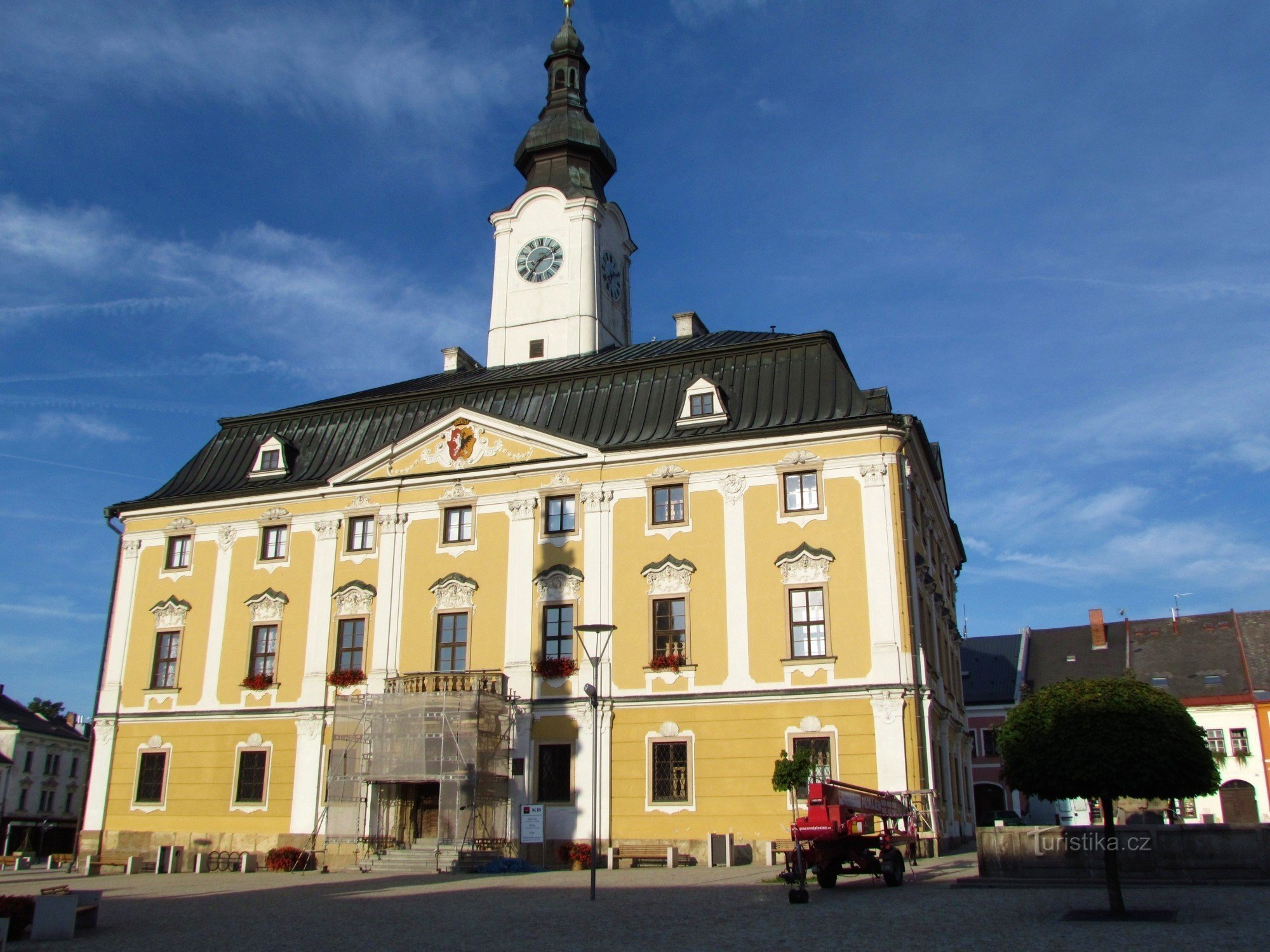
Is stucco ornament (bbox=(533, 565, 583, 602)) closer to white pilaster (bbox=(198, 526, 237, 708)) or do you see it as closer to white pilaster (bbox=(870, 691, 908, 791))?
white pilaster (bbox=(870, 691, 908, 791))

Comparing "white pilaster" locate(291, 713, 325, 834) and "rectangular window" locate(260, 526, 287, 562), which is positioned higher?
"rectangular window" locate(260, 526, 287, 562)

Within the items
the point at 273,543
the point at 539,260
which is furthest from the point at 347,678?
the point at 539,260

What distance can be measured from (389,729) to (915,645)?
13.9m

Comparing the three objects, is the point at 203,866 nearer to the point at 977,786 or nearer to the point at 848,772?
the point at 848,772

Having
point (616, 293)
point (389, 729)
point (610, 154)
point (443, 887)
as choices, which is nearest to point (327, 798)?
point (389, 729)

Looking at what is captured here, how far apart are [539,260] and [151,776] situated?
76.5 feet

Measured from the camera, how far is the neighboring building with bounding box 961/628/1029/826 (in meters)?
60.3

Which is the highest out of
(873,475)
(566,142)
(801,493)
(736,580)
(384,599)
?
(566,142)

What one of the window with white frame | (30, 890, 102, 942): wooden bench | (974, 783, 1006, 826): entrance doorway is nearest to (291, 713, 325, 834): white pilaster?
the window with white frame

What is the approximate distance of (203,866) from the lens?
101ft

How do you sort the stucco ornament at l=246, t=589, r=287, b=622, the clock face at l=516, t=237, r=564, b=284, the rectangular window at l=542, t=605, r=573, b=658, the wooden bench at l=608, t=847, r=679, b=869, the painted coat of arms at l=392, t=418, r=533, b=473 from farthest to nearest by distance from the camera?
1. the clock face at l=516, t=237, r=564, b=284
2. the stucco ornament at l=246, t=589, r=287, b=622
3. the painted coat of arms at l=392, t=418, r=533, b=473
4. the rectangular window at l=542, t=605, r=573, b=658
5. the wooden bench at l=608, t=847, r=679, b=869

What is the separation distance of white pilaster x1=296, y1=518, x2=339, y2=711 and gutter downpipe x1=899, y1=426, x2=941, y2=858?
1705cm

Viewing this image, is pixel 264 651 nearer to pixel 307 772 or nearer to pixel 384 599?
pixel 307 772

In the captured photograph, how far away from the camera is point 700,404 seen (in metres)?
31.8
